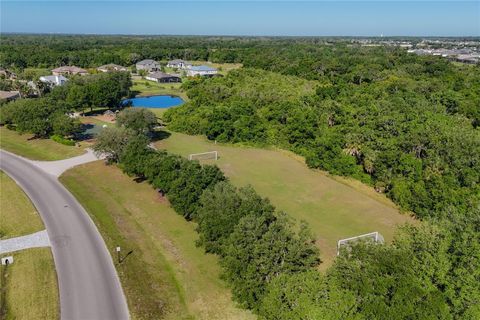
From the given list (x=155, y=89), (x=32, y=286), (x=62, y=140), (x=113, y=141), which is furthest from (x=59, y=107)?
(x=32, y=286)

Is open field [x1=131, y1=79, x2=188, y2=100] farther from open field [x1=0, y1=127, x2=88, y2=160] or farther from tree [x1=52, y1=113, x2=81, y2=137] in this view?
open field [x1=0, y1=127, x2=88, y2=160]

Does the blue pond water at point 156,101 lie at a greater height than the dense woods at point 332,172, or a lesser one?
lesser

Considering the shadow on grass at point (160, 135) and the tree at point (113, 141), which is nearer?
the tree at point (113, 141)

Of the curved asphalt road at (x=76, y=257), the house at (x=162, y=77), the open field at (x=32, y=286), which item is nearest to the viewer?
the open field at (x=32, y=286)

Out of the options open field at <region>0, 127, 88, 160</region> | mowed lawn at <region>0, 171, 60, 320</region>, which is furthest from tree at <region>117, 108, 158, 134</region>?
mowed lawn at <region>0, 171, 60, 320</region>

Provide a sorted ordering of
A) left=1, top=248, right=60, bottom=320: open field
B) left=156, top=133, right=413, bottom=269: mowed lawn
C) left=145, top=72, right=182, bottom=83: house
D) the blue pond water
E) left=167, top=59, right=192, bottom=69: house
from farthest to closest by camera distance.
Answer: left=167, top=59, right=192, bottom=69: house < left=145, top=72, right=182, bottom=83: house < the blue pond water < left=156, top=133, right=413, bottom=269: mowed lawn < left=1, top=248, right=60, bottom=320: open field

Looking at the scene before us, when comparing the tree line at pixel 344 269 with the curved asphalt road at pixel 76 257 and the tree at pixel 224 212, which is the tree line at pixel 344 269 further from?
the curved asphalt road at pixel 76 257

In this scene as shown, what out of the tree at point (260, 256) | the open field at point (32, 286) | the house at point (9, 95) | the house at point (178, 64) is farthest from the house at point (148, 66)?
the tree at point (260, 256)
